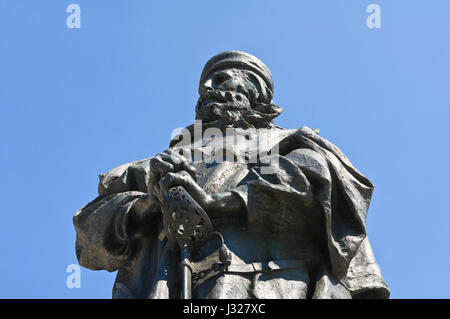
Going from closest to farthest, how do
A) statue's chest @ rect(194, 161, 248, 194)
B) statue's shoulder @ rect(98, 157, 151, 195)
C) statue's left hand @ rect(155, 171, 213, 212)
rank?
statue's left hand @ rect(155, 171, 213, 212) → statue's chest @ rect(194, 161, 248, 194) → statue's shoulder @ rect(98, 157, 151, 195)

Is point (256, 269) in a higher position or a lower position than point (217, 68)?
lower

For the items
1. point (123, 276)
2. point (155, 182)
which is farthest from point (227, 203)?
point (123, 276)

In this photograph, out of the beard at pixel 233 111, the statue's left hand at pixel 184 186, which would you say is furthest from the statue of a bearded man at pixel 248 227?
the beard at pixel 233 111

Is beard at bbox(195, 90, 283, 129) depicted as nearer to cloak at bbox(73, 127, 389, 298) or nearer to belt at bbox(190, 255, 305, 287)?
cloak at bbox(73, 127, 389, 298)

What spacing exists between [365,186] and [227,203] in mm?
1151

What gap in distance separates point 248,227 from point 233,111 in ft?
6.73

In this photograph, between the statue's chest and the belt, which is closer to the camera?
the belt

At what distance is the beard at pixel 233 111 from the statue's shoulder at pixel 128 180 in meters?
1.10

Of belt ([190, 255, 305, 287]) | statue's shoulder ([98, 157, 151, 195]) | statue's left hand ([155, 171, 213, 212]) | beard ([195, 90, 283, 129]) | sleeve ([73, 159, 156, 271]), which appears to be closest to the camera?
belt ([190, 255, 305, 287])

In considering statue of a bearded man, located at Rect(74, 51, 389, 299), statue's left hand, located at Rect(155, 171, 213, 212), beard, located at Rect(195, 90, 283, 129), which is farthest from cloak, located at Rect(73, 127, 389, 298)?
beard, located at Rect(195, 90, 283, 129)

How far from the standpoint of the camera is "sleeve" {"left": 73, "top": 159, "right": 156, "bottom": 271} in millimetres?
8594
